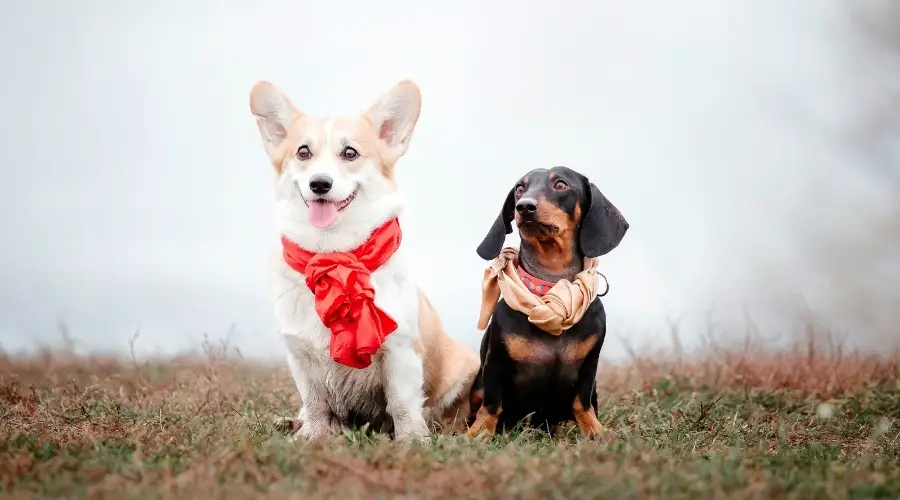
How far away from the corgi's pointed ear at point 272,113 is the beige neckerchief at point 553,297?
1.36 m

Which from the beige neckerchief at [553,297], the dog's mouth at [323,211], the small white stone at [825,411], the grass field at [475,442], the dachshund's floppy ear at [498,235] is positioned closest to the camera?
the grass field at [475,442]

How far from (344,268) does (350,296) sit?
152 mm

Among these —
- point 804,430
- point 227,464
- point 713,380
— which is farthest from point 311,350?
point 713,380

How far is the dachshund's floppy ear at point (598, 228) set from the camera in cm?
481

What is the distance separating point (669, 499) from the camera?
127 inches

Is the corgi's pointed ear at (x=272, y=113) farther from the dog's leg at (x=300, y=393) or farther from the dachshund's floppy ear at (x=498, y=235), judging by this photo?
the dachshund's floppy ear at (x=498, y=235)

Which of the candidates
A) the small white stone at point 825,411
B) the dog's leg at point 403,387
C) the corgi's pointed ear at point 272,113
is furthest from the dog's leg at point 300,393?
the small white stone at point 825,411

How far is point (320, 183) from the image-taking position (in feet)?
14.4

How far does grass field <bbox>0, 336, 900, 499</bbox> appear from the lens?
3391 millimetres

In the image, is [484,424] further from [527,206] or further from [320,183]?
[320,183]

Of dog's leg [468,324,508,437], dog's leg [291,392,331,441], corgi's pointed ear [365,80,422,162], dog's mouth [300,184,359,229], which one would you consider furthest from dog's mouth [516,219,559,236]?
dog's leg [291,392,331,441]

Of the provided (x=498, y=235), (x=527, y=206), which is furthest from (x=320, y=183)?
(x=498, y=235)

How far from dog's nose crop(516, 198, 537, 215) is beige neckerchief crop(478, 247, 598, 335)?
0.41 m

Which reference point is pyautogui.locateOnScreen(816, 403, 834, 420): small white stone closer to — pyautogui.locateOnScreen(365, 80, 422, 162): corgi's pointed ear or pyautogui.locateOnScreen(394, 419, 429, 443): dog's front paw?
pyautogui.locateOnScreen(394, 419, 429, 443): dog's front paw
